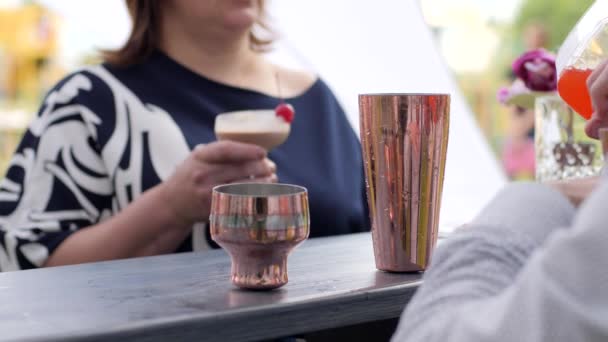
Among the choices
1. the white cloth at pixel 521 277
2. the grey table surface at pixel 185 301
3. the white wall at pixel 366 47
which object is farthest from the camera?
the white wall at pixel 366 47

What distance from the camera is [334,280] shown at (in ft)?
2.96

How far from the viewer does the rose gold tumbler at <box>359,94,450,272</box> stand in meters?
0.92

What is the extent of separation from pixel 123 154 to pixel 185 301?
33.8 inches

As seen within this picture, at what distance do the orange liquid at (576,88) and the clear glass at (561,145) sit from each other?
0.37 metres

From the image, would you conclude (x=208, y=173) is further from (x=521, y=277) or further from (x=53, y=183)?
(x=521, y=277)

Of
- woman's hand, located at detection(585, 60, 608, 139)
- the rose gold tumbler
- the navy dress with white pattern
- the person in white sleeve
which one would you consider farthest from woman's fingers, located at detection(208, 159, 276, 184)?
the person in white sleeve

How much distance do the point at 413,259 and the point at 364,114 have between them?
0.17 meters

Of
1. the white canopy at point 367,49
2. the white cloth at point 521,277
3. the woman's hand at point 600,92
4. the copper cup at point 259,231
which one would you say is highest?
the woman's hand at point 600,92

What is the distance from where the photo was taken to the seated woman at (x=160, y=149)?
1454 millimetres

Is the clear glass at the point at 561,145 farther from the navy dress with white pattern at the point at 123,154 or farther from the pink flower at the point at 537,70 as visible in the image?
the navy dress with white pattern at the point at 123,154

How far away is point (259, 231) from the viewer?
2.63 feet

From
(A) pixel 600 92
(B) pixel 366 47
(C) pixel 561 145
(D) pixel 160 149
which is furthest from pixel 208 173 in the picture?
(B) pixel 366 47

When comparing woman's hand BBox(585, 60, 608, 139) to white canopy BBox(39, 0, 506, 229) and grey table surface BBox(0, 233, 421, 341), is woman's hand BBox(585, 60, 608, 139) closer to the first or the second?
grey table surface BBox(0, 233, 421, 341)

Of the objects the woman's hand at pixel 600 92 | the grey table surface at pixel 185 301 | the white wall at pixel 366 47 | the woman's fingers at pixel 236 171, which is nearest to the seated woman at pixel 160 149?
the woman's fingers at pixel 236 171
